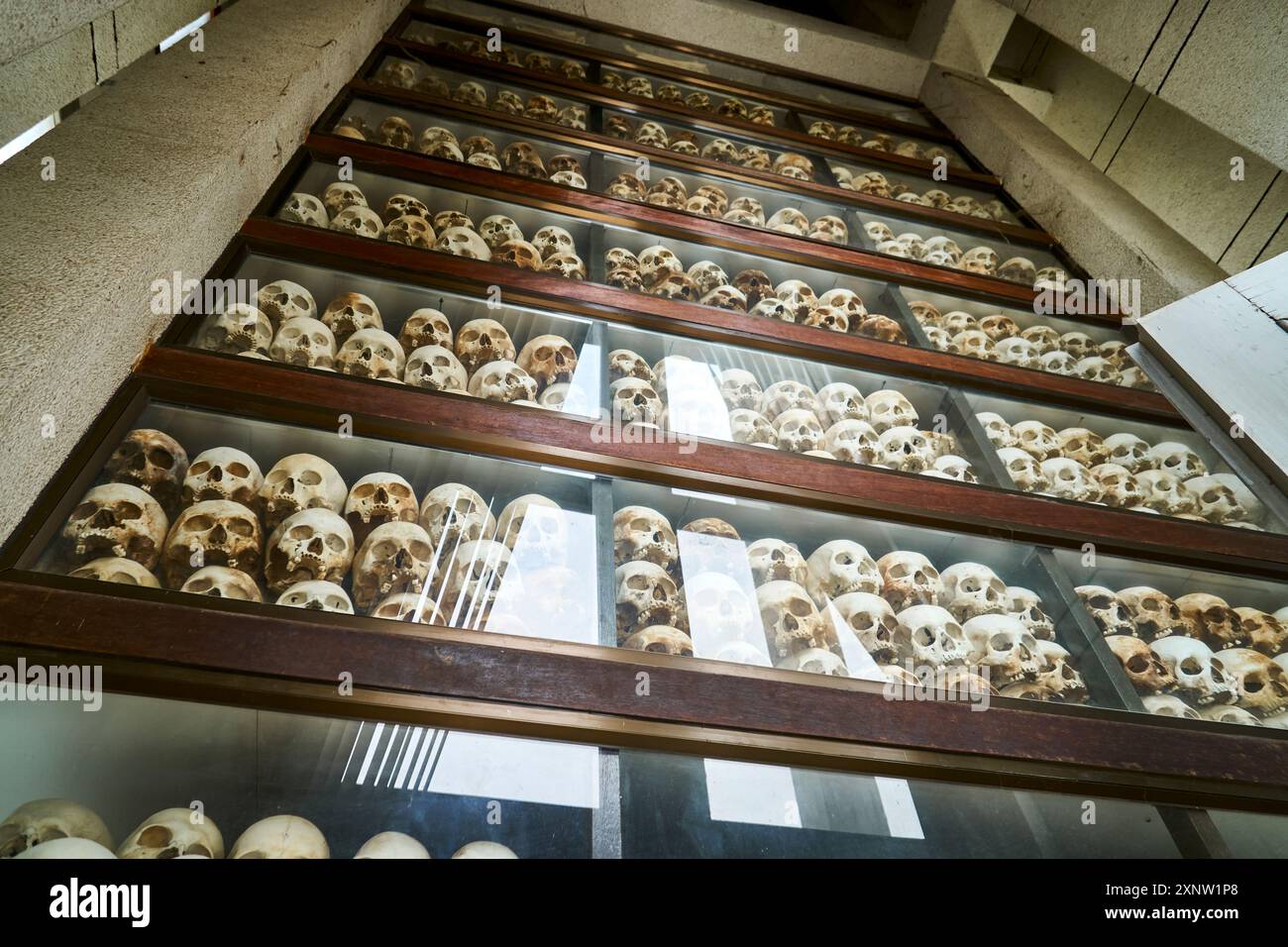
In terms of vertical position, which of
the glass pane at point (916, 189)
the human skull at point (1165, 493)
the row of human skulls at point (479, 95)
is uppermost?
the row of human skulls at point (479, 95)

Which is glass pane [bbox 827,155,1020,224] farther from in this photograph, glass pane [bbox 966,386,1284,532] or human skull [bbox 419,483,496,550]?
human skull [bbox 419,483,496,550]

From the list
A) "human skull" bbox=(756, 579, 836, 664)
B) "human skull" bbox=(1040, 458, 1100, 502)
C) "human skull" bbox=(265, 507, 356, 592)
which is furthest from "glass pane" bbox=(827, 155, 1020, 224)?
"human skull" bbox=(265, 507, 356, 592)

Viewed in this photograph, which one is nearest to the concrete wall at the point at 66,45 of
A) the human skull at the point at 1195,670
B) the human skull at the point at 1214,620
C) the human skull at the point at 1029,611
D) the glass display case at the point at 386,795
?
the glass display case at the point at 386,795

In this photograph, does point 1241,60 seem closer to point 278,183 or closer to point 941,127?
point 941,127

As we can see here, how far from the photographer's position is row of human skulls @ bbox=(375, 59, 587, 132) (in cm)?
394

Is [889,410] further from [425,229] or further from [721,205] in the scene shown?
[425,229]

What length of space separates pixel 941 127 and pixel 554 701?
519 centimetres

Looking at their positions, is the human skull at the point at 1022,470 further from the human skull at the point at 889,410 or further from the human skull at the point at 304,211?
the human skull at the point at 304,211

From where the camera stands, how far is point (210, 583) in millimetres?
1620

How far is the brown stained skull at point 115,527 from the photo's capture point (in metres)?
1.61

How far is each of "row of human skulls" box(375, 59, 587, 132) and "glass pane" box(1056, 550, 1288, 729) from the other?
3.03m

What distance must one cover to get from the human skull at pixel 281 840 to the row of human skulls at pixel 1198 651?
1873 millimetres

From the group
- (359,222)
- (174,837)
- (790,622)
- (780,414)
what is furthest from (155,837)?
(359,222)
